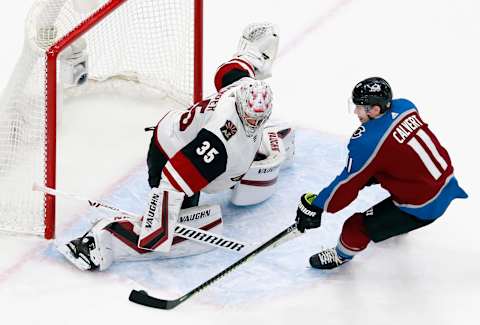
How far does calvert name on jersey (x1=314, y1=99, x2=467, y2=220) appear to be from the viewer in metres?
4.25

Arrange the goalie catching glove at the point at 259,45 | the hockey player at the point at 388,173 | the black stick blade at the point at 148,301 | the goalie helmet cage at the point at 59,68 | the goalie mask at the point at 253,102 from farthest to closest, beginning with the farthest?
the goalie catching glove at the point at 259,45
the goalie helmet cage at the point at 59,68
the black stick blade at the point at 148,301
the goalie mask at the point at 253,102
the hockey player at the point at 388,173

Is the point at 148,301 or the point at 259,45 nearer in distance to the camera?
the point at 148,301

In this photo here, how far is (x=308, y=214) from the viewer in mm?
4391

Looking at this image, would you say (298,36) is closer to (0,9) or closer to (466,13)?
(466,13)

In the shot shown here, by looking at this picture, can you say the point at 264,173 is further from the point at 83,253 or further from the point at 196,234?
the point at 83,253

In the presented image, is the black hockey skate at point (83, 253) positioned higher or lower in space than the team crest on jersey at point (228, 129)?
lower

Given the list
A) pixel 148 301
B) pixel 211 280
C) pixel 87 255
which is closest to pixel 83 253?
pixel 87 255

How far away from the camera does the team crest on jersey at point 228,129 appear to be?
4.46 metres

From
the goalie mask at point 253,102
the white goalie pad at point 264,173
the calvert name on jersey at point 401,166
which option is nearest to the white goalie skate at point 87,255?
the white goalie pad at point 264,173

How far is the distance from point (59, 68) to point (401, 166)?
64.7 inches

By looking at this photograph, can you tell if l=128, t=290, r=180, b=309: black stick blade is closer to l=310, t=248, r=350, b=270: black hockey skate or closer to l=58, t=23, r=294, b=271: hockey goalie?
l=58, t=23, r=294, b=271: hockey goalie

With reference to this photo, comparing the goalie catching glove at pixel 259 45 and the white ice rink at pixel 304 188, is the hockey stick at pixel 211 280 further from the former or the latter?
the goalie catching glove at pixel 259 45

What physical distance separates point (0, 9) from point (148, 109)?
1.29 m

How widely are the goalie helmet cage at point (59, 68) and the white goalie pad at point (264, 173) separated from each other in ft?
1.46
